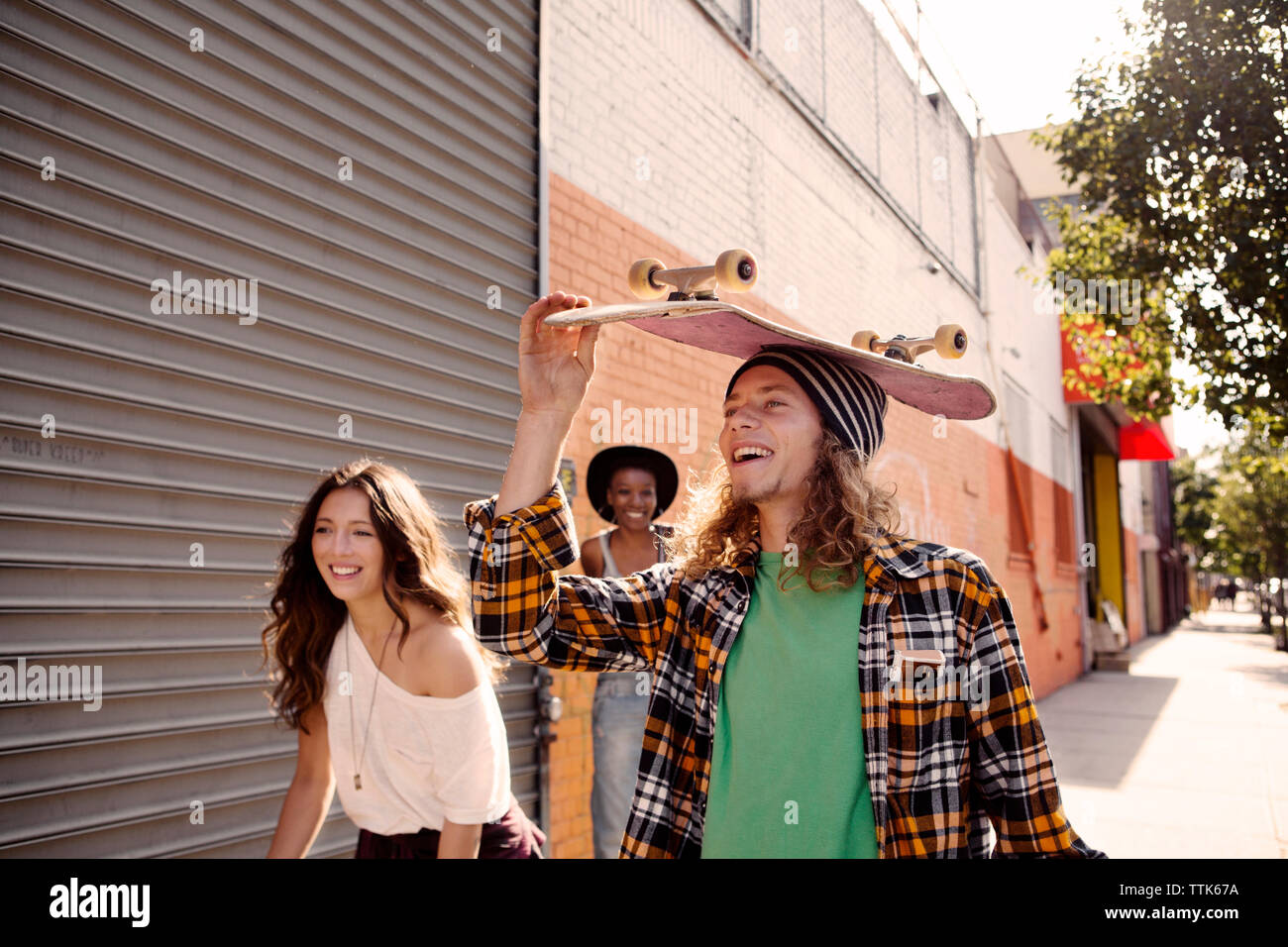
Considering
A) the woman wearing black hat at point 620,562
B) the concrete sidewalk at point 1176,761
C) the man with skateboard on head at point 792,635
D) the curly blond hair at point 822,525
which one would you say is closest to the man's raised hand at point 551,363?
the man with skateboard on head at point 792,635

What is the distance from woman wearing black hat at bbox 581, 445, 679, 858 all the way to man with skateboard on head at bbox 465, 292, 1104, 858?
81.4 inches

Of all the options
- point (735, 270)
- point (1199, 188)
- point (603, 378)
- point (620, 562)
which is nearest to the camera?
point (735, 270)

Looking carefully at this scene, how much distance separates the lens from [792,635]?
72.6 inches

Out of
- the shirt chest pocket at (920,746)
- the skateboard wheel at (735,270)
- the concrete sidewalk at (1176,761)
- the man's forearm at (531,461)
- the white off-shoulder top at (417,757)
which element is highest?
the skateboard wheel at (735,270)

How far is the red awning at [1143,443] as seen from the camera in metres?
22.1

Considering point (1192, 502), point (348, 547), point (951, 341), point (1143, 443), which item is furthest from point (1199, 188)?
point (1192, 502)

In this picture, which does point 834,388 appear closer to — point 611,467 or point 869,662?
point 869,662

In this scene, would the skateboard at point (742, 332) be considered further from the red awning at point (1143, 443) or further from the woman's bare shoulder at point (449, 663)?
the red awning at point (1143, 443)

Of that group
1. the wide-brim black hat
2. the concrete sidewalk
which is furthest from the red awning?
the wide-brim black hat

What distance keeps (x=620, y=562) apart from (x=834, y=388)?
256cm

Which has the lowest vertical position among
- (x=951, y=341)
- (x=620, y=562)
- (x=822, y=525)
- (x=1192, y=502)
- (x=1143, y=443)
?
(x=620, y=562)

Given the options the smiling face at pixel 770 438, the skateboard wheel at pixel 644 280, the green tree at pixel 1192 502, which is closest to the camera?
the skateboard wheel at pixel 644 280

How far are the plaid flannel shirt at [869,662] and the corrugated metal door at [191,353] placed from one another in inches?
63.7

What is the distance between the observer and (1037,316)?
1792 centimetres
